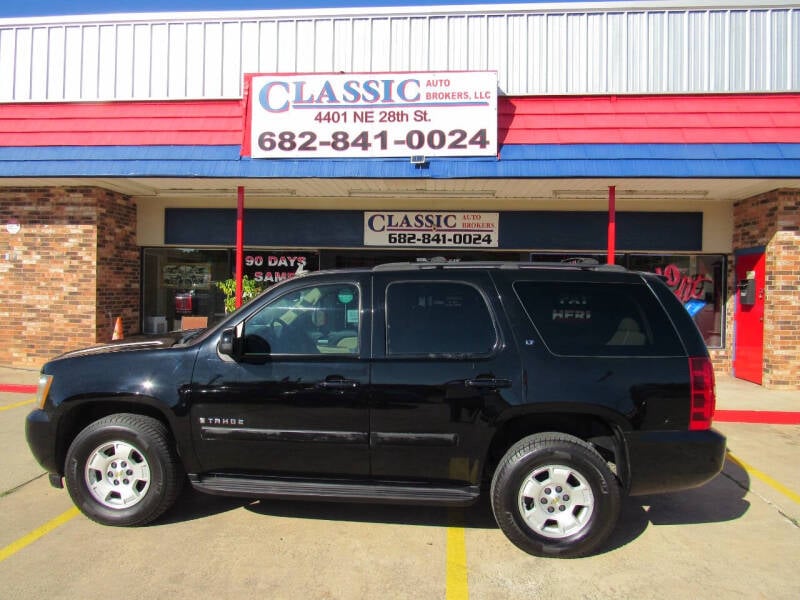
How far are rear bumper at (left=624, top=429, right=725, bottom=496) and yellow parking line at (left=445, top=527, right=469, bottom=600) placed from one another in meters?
1.13

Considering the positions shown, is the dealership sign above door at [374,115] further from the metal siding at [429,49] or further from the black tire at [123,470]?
the black tire at [123,470]

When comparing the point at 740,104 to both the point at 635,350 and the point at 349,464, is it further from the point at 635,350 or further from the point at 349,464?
the point at 349,464

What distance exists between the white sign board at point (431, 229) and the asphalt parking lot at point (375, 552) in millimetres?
6228

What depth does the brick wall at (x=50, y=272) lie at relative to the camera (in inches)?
371

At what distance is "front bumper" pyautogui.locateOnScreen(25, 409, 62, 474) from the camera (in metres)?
3.85

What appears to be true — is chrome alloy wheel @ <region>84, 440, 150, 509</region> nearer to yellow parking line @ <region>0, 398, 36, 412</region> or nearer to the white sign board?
yellow parking line @ <region>0, 398, 36, 412</region>

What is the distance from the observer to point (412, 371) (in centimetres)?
358

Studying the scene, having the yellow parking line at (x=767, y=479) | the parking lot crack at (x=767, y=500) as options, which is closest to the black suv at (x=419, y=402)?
the parking lot crack at (x=767, y=500)

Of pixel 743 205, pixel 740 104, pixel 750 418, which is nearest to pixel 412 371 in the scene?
pixel 750 418

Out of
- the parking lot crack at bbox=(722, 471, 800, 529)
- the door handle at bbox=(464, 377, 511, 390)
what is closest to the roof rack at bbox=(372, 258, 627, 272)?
the door handle at bbox=(464, 377, 511, 390)

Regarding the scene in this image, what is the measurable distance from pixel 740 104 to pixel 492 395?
749 centimetres

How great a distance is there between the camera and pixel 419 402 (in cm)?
354

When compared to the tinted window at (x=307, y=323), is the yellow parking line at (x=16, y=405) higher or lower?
lower

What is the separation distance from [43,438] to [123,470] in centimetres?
61
